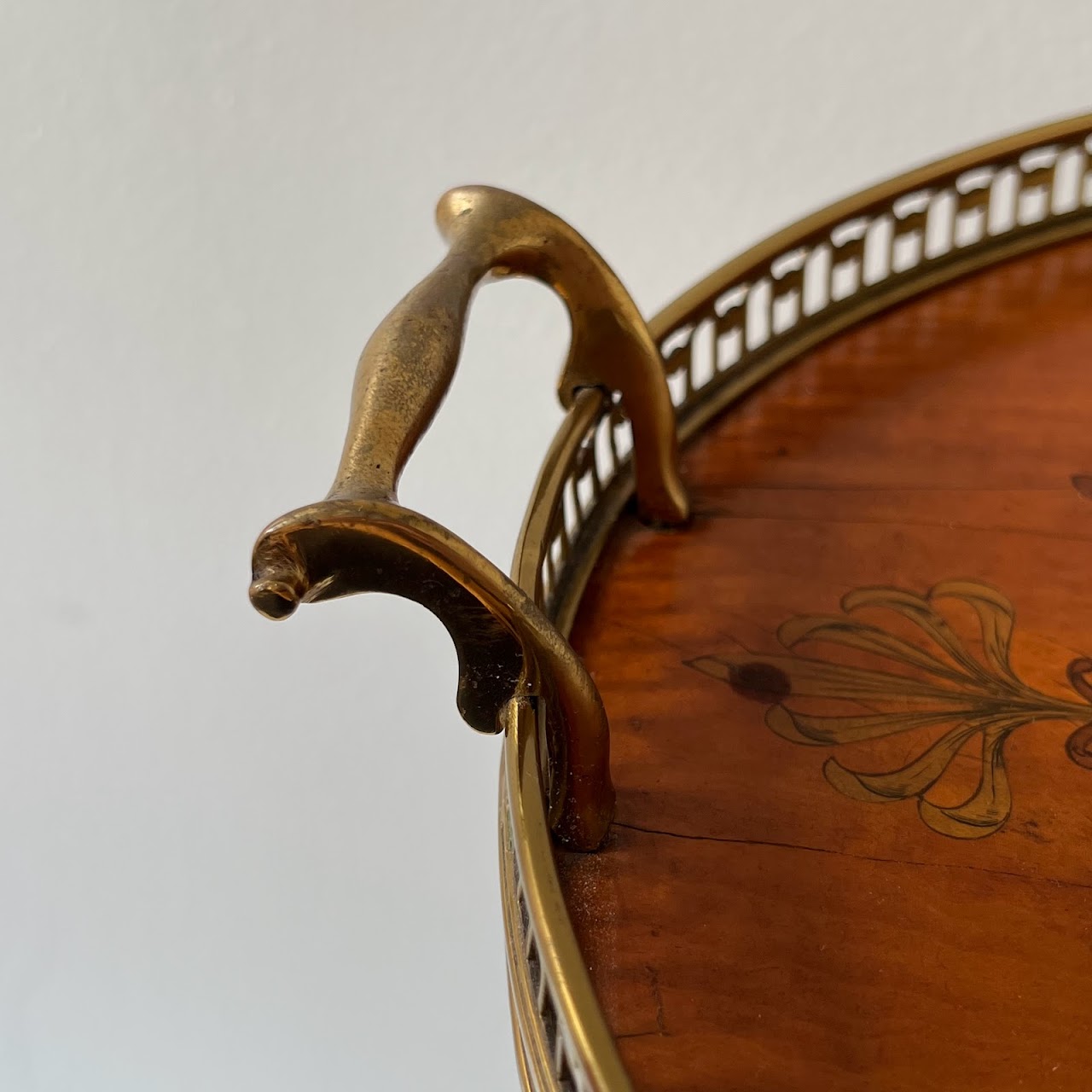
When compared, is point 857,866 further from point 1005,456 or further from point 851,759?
point 1005,456

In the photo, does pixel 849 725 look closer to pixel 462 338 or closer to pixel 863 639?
pixel 863 639

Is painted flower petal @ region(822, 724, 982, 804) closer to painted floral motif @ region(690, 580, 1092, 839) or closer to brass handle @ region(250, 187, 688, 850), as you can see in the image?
painted floral motif @ region(690, 580, 1092, 839)

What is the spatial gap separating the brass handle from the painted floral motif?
4.4 inches

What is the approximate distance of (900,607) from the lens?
24.9 inches

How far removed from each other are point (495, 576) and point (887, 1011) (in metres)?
0.21

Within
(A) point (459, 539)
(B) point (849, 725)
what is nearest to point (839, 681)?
(B) point (849, 725)

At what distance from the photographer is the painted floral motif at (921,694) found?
0.55 metres

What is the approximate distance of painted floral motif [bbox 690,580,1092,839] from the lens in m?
0.55

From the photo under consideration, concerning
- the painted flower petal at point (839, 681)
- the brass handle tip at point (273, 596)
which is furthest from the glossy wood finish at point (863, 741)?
the brass handle tip at point (273, 596)

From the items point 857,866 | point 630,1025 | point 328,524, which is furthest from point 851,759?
point 328,524

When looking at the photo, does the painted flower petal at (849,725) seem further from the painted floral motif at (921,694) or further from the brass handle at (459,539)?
the brass handle at (459,539)

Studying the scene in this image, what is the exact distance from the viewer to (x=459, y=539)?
18.0 inches

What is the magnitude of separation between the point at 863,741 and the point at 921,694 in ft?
0.13

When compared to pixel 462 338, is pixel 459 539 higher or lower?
lower
